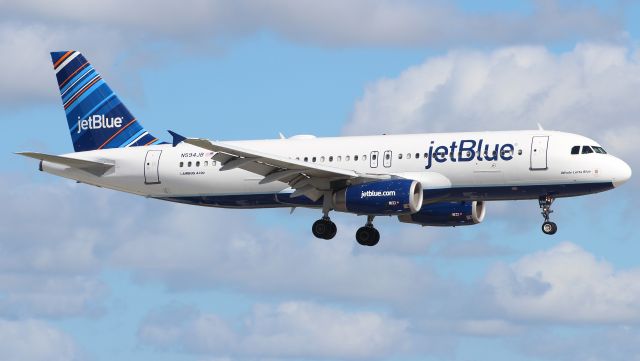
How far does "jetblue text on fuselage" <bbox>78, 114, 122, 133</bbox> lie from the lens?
7600 centimetres

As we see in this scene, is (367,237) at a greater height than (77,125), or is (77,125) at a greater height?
(77,125)

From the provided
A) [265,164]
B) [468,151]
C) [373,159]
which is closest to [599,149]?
[468,151]

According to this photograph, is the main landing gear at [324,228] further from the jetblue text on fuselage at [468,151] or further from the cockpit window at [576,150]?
the cockpit window at [576,150]

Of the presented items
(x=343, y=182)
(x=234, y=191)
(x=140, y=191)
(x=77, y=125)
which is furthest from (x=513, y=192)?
(x=77, y=125)

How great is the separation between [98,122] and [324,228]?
14.8m

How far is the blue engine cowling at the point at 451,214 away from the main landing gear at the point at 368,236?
6.05 feet

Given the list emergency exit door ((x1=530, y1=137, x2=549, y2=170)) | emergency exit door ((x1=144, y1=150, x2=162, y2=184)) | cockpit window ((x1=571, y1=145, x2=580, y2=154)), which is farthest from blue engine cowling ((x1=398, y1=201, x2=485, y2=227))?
emergency exit door ((x1=144, y1=150, x2=162, y2=184))

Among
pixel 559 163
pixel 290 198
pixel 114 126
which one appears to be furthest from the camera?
pixel 114 126

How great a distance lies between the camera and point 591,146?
6525cm

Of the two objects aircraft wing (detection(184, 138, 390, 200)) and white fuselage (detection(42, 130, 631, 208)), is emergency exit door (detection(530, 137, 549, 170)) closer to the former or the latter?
white fuselage (detection(42, 130, 631, 208))

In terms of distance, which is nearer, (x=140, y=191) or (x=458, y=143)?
(x=458, y=143)

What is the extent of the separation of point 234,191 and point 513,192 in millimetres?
13748

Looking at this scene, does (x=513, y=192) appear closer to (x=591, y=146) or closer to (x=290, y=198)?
(x=591, y=146)

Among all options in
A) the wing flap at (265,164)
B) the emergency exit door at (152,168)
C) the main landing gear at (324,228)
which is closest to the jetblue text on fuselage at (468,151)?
the wing flap at (265,164)
